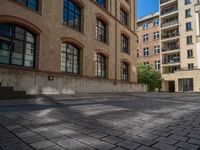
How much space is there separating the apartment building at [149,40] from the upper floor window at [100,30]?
26168 millimetres

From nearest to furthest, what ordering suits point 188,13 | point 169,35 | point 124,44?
point 124,44 < point 188,13 < point 169,35

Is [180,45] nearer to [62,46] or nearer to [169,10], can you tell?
[169,10]

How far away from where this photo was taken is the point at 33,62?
10.5 m

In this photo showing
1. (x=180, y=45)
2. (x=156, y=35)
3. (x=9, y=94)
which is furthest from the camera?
(x=156, y=35)

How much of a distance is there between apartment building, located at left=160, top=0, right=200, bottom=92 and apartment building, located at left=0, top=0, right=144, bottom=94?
17075mm

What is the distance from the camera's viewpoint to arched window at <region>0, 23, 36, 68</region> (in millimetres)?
9195

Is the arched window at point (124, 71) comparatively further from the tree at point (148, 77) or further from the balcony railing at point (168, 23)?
the balcony railing at point (168, 23)

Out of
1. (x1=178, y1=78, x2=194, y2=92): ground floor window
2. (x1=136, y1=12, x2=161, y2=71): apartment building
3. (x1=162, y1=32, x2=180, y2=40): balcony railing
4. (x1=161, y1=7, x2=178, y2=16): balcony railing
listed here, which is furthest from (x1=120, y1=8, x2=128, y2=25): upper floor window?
(x1=161, y1=7, x2=178, y2=16): balcony railing

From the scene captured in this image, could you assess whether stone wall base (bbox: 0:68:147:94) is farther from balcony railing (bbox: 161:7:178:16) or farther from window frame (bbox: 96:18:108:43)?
balcony railing (bbox: 161:7:178:16)

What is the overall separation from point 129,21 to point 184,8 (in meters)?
20.2

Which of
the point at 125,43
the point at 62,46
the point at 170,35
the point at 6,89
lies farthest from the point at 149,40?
the point at 6,89

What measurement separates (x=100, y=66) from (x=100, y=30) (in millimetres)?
3661

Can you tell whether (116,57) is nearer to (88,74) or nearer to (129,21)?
(88,74)

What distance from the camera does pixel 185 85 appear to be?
32406 millimetres
